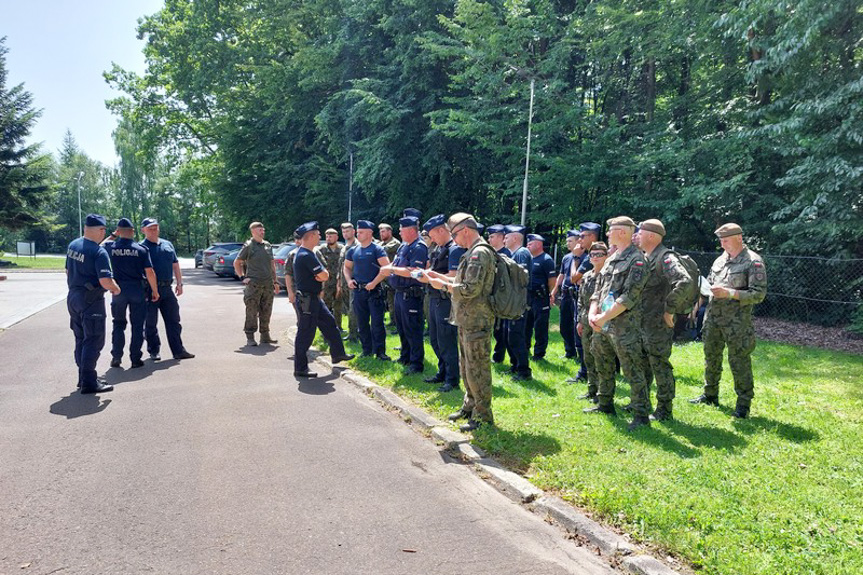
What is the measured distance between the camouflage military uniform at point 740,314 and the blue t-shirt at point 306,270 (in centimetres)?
483

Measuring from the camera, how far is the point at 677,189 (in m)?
14.9

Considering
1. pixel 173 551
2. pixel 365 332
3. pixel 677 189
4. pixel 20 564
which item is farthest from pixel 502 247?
pixel 677 189

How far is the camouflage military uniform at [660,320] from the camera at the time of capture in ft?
18.7

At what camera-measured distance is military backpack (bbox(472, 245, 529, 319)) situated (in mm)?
5395

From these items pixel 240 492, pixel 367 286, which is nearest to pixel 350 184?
pixel 367 286

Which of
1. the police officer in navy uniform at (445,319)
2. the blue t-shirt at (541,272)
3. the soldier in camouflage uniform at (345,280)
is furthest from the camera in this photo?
the soldier in camouflage uniform at (345,280)

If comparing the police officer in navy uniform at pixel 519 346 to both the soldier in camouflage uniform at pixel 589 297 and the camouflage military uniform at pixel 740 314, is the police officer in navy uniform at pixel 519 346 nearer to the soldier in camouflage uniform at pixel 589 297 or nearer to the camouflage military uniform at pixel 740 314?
the soldier in camouflage uniform at pixel 589 297

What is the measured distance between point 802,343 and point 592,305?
8.36 metres

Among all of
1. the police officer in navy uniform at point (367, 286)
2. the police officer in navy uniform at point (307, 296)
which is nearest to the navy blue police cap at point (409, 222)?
the police officer in navy uniform at point (367, 286)

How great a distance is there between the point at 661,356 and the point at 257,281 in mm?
6862

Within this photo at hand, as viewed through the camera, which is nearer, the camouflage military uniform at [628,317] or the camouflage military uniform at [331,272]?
the camouflage military uniform at [628,317]

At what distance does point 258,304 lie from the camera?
10.3 m

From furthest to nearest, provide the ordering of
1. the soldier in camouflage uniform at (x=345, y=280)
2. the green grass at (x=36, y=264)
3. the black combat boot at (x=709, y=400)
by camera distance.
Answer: the green grass at (x=36, y=264) < the soldier in camouflage uniform at (x=345, y=280) < the black combat boot at (x=709, y=400)

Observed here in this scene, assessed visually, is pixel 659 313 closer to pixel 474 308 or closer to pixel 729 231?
pixel 729 231
